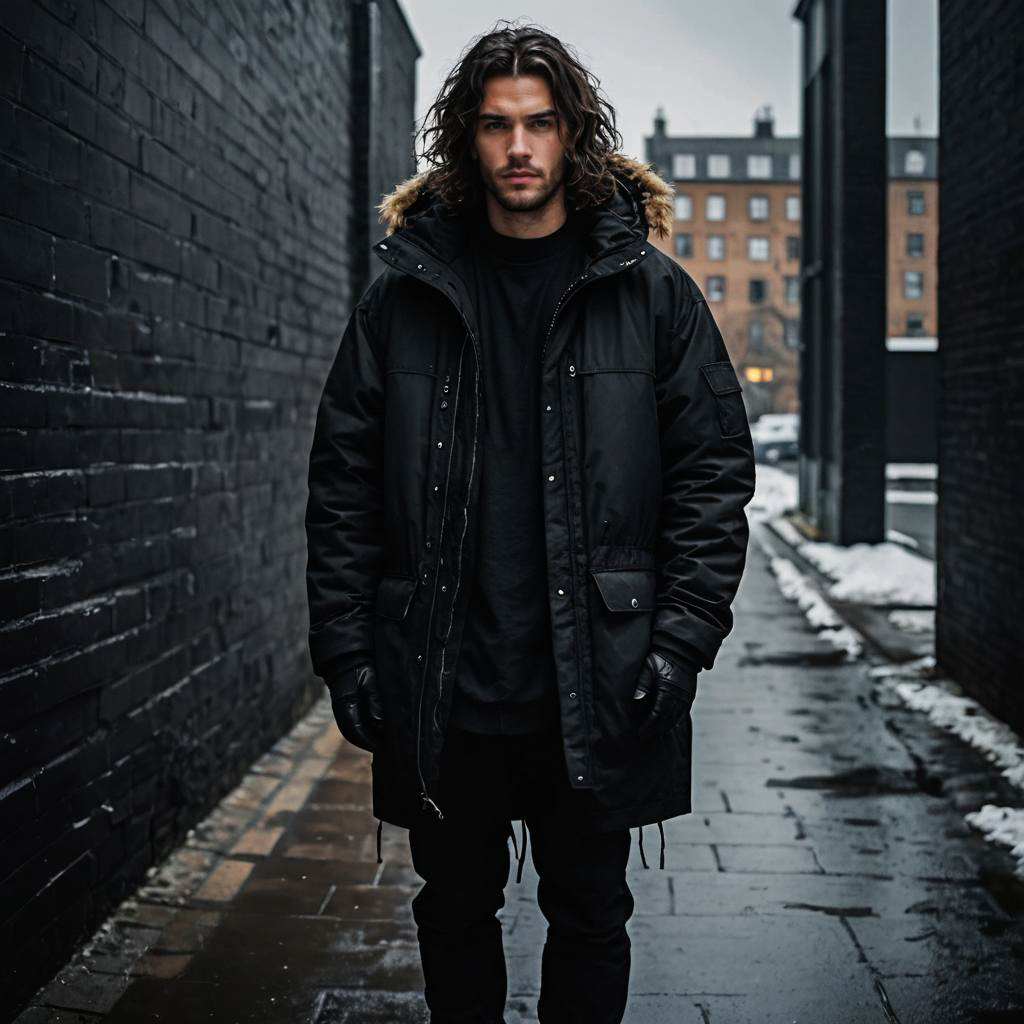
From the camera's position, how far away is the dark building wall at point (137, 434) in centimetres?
329

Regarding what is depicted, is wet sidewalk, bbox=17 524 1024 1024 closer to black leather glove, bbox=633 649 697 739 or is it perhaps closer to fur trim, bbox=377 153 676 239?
black leather glove, bbox=633 649 697 739

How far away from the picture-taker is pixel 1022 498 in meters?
6.02

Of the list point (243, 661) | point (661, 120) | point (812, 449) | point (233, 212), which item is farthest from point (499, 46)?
point (661, 120)

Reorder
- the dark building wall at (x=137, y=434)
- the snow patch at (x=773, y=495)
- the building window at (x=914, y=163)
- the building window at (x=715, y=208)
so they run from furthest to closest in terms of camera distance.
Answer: the building window at (x=914, y=163), the building window at (x=715, y=208), the snow patch at (x=773, y=495), the dark building wall at (x=137, y=434)

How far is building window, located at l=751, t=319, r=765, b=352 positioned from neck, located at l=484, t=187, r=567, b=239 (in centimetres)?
6892

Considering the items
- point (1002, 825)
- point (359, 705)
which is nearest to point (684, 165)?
point (1002, 825)

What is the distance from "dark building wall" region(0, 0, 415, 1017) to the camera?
3.29 metres

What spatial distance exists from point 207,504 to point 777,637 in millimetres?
5384

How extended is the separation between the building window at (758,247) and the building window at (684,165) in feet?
17.7

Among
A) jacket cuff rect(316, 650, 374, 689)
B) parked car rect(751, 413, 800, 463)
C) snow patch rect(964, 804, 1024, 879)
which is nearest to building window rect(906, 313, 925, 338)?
parked car rect(751, 413, 800, 463)

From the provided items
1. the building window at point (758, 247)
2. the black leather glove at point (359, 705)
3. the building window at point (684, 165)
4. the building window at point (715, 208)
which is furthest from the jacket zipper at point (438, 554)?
the building window at point (684, 165)

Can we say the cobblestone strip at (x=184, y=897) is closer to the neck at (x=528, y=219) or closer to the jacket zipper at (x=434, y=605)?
the jacket zipper at (x=434, y=605)

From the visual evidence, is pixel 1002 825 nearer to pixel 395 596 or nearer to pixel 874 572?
pixel 395 596

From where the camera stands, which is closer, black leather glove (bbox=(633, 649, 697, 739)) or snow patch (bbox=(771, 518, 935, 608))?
black leather glove (bbox=(633, 649, 697, 739))
